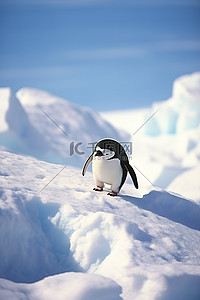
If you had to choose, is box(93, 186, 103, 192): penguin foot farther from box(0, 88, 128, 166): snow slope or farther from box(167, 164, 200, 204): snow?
box(0, 88, 128, 166): snow slope

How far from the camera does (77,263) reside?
2.98 metres

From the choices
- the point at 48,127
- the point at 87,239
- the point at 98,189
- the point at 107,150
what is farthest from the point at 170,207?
the point at 48,127

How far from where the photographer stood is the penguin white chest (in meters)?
3.66

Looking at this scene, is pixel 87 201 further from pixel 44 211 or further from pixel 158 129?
pixel 158 129

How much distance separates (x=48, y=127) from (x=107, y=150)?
831cm

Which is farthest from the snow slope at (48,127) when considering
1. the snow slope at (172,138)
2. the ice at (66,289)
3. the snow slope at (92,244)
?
the ice at (66,289)

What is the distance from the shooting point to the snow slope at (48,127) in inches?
408

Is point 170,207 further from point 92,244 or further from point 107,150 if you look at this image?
point 92,244

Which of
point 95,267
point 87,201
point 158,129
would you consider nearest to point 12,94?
point 87,201

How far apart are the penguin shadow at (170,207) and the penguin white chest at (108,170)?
0.80 feet

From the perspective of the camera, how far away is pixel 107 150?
12.1ft

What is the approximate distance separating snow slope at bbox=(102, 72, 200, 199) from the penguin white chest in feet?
29.6

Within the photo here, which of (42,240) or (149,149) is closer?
(42,240)

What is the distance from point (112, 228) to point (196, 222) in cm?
106
